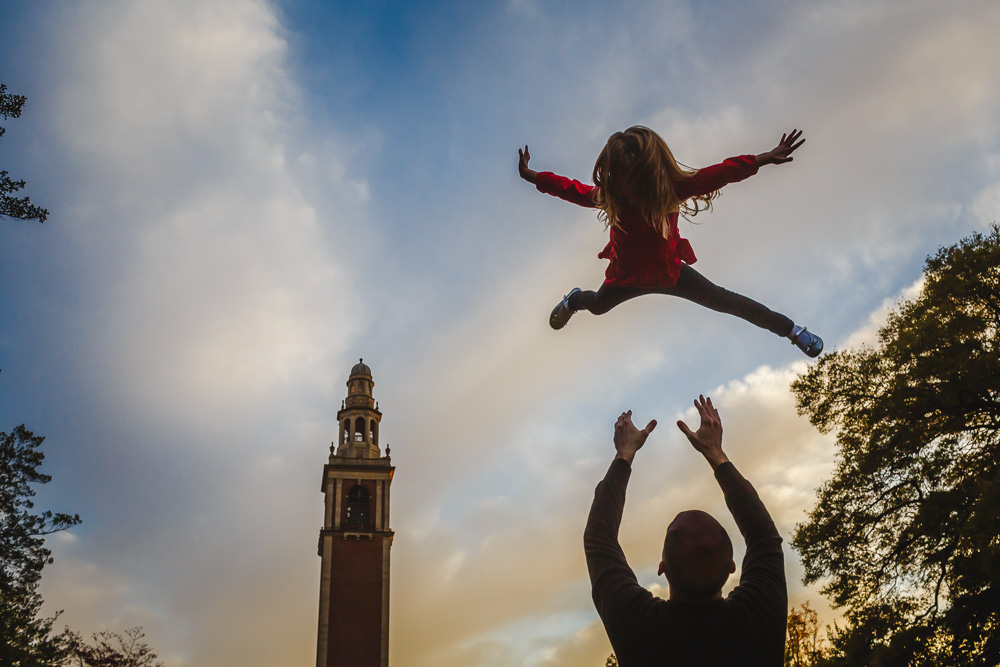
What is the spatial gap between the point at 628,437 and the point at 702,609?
0.83 meters

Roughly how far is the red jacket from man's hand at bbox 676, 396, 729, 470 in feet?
5.07

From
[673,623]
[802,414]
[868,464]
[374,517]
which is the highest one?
[374,517]

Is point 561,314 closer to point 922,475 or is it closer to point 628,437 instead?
point 628,437

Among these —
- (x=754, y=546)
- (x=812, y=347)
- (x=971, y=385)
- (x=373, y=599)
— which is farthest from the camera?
(x=373, y=599)

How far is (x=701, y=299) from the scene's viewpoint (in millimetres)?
5203

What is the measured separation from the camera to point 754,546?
3.04m

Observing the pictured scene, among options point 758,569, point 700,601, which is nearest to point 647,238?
point 758,569

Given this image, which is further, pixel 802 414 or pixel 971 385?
pixel 802 414

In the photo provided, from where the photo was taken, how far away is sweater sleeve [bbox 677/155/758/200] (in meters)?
4.52

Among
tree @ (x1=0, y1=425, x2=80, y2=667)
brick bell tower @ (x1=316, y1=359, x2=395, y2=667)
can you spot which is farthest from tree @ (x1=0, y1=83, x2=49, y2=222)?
brick bell tower @ (x1=316, y1=359, x2=395, y2=667)

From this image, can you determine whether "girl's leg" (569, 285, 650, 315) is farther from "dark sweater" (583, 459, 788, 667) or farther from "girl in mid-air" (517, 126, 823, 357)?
"dark sweater" (583, 459, 788, 667)

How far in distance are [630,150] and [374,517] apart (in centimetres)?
4578

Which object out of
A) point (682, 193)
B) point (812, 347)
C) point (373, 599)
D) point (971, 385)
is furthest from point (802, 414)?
point (373, 599)

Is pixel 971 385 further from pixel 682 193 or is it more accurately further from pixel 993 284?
pixel 682 193
